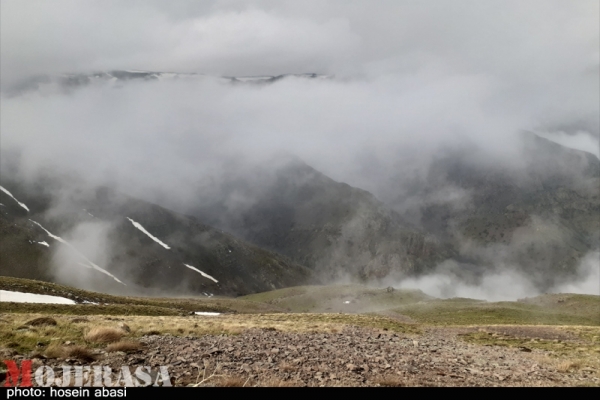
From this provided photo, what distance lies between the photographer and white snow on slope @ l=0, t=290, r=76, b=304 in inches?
2793

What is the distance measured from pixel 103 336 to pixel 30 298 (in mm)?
72173

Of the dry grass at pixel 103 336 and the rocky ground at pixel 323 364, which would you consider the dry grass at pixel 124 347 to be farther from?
the dry grass at pixel 103 336

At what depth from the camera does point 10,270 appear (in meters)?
189

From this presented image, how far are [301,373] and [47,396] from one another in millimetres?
8112

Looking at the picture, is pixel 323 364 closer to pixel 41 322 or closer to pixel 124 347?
pixel 124 347

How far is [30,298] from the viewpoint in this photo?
75.5 metres

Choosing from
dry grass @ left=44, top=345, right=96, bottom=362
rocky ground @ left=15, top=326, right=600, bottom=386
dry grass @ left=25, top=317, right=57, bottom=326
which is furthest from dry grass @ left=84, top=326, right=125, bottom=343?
dry grass @ left=25, top=317, right=57, bottom=326

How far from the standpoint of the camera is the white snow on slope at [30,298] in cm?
7093

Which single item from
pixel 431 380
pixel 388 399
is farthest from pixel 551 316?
pixel 388 399

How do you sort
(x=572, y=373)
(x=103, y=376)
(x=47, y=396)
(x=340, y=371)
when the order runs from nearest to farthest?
1. (x=47, y=396)
2. (x=103, y=376)
3. (x=340, y=371)
4. (x=572, y=373)

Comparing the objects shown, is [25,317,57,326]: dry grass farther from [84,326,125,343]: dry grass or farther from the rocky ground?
the rocky ground

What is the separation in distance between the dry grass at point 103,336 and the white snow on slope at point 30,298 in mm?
63404

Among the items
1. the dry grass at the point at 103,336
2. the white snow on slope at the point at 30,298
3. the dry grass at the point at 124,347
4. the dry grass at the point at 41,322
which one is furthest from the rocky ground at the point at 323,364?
the white snow on slope at the point at 30,298

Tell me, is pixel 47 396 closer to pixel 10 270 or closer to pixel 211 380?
pixel 211 380
